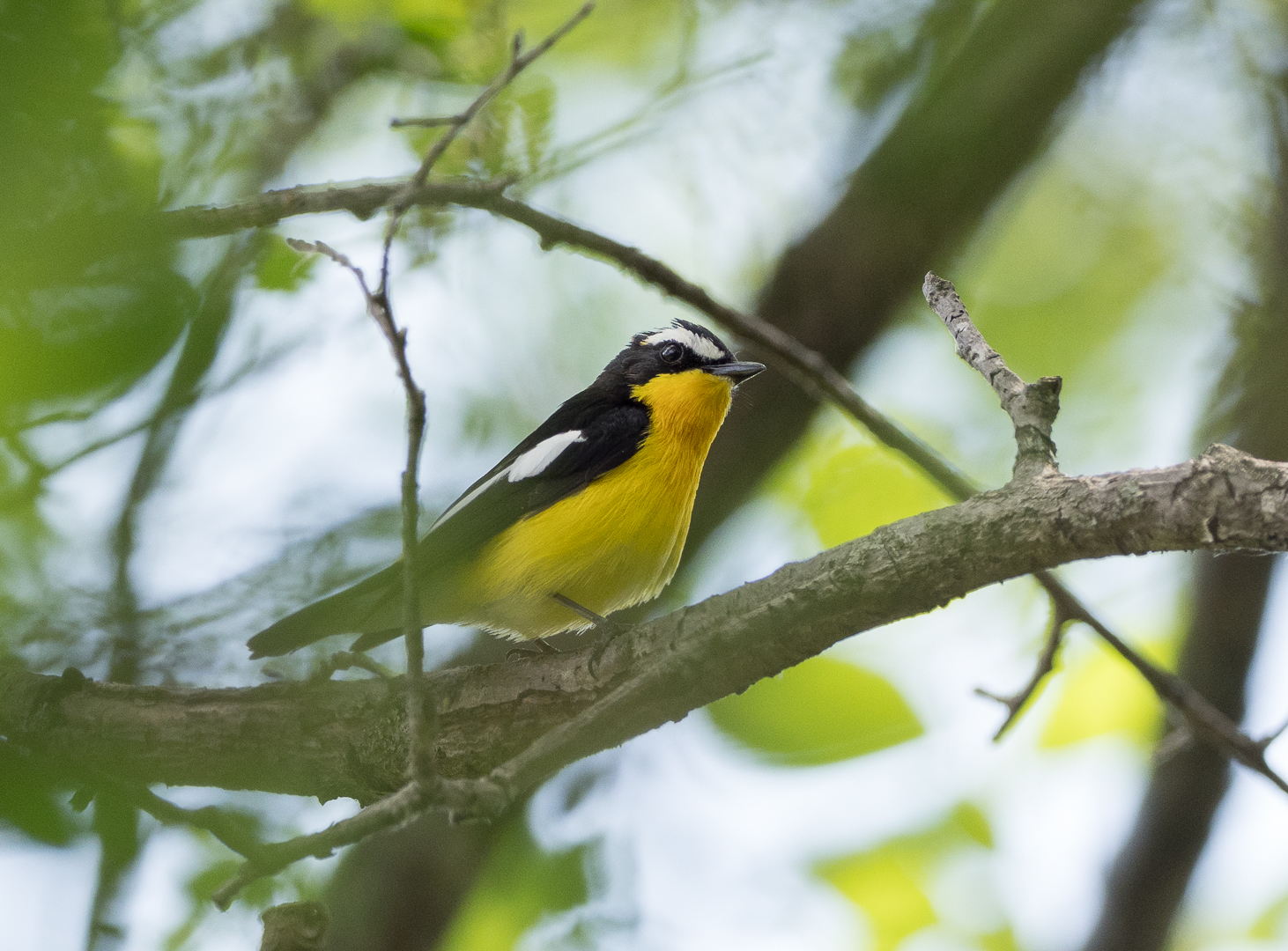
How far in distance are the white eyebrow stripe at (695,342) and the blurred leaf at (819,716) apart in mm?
1420

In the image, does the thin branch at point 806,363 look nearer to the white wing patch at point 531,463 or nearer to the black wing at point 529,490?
the black wing at point 529,490

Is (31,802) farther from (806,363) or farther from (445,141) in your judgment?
(806,363)

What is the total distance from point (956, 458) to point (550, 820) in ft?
8.66

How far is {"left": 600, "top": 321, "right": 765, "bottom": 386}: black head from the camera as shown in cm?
455

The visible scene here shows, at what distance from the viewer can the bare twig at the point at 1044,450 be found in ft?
7.93

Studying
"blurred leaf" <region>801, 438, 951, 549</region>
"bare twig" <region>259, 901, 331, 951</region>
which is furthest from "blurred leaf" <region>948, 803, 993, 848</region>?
"bare twig" <region>259, 901, 331, 951</region>

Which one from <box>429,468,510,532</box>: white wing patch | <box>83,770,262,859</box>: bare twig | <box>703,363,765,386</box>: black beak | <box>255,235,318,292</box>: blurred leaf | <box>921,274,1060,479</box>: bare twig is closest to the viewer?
<box>83,770,262,859</box>: bare twig

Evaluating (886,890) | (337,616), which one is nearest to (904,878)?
(886,890)

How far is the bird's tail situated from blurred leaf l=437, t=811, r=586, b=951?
1075 millimetres

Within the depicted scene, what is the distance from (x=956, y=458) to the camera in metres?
5.28

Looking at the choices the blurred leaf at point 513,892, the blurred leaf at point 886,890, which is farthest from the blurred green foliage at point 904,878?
the blurred leaf at point 513,892

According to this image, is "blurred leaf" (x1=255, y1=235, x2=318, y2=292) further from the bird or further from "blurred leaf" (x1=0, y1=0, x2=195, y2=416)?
"blurred leaf" (x1=0, y1=0, x2=195, y2=416)

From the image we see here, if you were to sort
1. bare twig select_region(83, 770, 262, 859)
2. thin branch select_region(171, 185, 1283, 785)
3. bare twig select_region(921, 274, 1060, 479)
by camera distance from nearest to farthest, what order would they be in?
bare twig select_region(83, 770, 262, 859)
bare twig select_region(921, 274, 1060, 479)
thin branch select_region(171, 185, 1283, 785)

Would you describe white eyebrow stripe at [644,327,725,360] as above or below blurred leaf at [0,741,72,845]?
above
